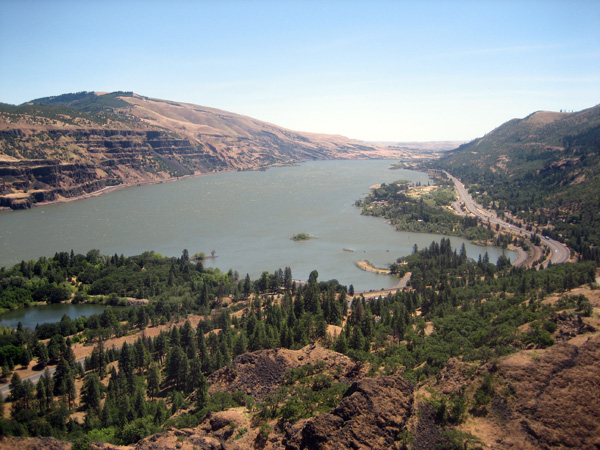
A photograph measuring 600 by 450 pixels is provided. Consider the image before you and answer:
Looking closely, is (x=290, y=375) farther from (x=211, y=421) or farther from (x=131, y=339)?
(x=131, y=339)

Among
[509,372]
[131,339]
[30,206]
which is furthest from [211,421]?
[30,206]

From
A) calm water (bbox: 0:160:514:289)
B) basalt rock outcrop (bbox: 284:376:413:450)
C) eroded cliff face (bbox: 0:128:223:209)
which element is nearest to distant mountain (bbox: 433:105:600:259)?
calm water (bbox: 0:160:514:289)

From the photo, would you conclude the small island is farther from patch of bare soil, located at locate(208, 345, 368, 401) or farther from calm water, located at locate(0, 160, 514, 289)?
patch of bare soil, located at locate(208, 345, 368, 401)

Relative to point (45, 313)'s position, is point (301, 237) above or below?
above

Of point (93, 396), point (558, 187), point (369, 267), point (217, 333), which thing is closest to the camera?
point (93, 396)

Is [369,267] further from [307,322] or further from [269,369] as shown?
[269,369]

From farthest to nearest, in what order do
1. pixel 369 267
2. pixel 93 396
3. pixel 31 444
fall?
1. pixel 369 267
2. pixel 93 396
3. pixel 31 444

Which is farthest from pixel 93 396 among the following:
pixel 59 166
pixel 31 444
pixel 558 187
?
pixel 558 187
